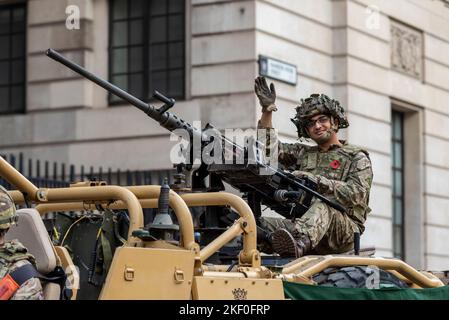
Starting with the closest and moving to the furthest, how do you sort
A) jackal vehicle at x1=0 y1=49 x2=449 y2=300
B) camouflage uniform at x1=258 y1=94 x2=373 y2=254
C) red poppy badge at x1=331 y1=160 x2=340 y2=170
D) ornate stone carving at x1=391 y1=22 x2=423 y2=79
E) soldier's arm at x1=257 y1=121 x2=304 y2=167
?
jackal vehicle at x1=0 y1=49 x2=449 y2=300 < camouflage uniform at x1=258 y1=94 x2=373 y2=254 < red poppy badge at x1=331 y1=160 x2=340 y2=170 < soldier's arm at x1=257 y1=121 x2=304 y2=167 < ornate stone carving at x1=391 y1=22 x2=423 y2=79

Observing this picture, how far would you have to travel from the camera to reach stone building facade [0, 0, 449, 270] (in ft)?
67.6

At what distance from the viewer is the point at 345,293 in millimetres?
7605

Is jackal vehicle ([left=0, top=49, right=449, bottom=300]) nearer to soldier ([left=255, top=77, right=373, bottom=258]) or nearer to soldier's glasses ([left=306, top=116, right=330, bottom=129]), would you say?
soldier ([left=255, top=77, right=373, bottom=258])

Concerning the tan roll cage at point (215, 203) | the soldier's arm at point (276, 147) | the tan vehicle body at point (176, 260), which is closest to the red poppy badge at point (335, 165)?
the soldier's arm at point (276, 147)

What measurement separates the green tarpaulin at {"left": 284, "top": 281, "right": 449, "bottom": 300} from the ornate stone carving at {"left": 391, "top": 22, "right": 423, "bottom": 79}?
1620 centimetres

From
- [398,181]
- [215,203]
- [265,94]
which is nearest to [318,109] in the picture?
[265,94]

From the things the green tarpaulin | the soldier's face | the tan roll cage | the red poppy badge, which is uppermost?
the soldier's face

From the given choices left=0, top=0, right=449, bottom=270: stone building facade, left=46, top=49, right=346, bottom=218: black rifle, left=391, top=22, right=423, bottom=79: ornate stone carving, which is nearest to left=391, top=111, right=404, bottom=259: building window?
left=0, top=0, right=449, bottom=270: stone building facade

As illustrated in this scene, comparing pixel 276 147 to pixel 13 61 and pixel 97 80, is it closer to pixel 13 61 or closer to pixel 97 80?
pixel 97 80

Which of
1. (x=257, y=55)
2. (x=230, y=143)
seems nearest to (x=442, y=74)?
(x=257, y=55)

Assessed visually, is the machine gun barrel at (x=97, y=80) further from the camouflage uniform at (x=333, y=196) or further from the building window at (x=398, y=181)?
the building window at (x=398, y=181)

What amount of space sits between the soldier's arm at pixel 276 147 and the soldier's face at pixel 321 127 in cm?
30

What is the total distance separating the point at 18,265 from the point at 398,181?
19.1m

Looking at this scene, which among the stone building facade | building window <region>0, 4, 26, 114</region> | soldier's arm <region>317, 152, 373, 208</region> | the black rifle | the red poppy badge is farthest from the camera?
building window <region>0, 4, 26, 114</region>
